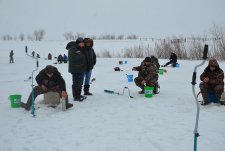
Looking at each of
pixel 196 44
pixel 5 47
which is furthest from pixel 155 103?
pixel 5 47

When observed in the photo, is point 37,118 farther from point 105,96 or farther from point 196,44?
point 196,44

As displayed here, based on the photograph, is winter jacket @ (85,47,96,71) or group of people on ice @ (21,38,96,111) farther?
winter jacket @ (85,47,96,71)

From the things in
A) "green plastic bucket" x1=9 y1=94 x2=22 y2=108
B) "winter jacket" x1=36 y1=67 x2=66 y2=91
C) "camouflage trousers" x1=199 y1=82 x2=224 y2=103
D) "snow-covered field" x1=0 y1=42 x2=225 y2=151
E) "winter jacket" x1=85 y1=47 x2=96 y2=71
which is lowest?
"snow-covered field" x1=0 y1=42 x2=225 y2=151

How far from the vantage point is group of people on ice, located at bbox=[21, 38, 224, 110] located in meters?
6.85

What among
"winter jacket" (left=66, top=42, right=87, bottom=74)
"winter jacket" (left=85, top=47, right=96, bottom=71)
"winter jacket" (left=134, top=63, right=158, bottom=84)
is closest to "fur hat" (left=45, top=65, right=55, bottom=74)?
"winter jacket" (left=66, top=42, right=87, bottom=74)

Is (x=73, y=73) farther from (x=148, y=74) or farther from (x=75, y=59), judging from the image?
(x=148, y=74)

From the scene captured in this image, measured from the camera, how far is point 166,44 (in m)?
30.1

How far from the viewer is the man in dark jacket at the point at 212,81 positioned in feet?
22.4

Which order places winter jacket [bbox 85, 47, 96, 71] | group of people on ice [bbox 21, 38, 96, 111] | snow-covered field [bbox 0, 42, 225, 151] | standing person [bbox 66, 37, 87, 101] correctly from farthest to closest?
winter jacket [bbox 85, 47, 96, 71] < standing person [bbox 66, 37, 87, 101] < group of people on ice [bbox 21, 38, 96, 111] < snow-covered field [bbox 0, 42, 225, 151]

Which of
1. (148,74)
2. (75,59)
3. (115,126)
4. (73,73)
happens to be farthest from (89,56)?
(115,126)

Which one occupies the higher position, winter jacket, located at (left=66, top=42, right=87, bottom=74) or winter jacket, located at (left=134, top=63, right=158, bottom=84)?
winter jacket, located at (left=66, top=42, right=87, bottom=74)

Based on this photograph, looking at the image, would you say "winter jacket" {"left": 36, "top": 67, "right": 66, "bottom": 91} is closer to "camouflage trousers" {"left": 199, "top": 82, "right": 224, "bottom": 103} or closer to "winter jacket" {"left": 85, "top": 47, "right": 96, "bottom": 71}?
"winter jacket" {"left": 85, "top": 47, "right": 96, "bottom": 71}

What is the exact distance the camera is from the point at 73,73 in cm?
776

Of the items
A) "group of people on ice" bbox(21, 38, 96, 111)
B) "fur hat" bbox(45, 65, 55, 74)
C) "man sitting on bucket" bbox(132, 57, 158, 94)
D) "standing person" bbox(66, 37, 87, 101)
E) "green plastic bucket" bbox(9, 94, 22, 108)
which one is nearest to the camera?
"fur hat" bbox(45, 65, 55, 74)
